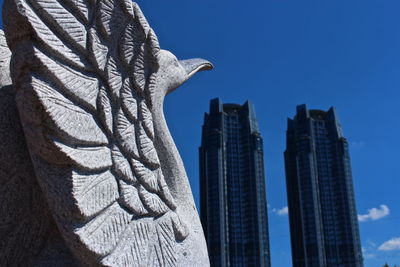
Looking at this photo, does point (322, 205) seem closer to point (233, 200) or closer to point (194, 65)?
point (233, 200)

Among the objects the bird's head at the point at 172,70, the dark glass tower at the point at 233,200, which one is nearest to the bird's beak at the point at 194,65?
the bird's head at the point at 172,70

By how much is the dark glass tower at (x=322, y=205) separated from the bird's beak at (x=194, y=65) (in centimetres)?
1705

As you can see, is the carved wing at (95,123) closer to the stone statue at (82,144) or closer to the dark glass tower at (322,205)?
the stone statue at (82,144)

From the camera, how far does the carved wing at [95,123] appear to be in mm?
1821

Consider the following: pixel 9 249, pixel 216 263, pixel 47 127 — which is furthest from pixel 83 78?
pixel 216 263

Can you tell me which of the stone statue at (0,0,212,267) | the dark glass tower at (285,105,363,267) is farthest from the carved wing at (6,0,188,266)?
the dark glass tower at (285,105,363,267)

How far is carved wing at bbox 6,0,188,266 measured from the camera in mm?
1821

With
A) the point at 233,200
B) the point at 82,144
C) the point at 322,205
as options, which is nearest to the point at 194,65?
the point at 82,144

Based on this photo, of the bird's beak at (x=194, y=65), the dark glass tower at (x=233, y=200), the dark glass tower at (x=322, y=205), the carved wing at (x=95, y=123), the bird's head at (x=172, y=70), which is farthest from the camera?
the dark glass tower at (x=322, y=205)

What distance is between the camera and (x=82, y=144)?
76.0 inches

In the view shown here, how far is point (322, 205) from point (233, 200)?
4.25m

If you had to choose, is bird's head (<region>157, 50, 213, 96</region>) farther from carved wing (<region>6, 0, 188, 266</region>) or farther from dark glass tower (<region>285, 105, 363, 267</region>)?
dark glass tower (<region>285, 105, 363, 267</region>)

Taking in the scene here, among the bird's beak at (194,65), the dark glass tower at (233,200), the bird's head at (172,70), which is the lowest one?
the bird's head at (172,70)

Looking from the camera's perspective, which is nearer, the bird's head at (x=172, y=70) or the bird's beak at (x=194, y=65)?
the bird's head at (x=172, y=70)
